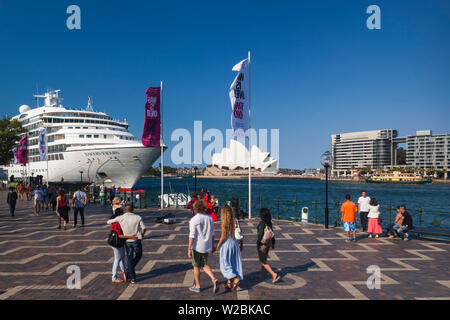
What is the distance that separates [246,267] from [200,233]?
272cm

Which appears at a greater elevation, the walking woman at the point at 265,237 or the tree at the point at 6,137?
the tree at the point at 6,137

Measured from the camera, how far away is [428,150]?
180 m

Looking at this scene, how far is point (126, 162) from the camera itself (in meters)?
38.0

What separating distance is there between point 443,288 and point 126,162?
36141 mm

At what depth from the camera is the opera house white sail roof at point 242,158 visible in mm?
181750

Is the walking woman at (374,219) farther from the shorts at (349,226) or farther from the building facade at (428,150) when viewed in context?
the building facade at (428,150)

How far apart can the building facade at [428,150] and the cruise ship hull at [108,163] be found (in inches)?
7130

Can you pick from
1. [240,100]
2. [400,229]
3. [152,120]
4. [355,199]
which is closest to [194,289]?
[400,229]

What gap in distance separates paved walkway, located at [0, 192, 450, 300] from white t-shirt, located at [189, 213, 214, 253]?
0.97m

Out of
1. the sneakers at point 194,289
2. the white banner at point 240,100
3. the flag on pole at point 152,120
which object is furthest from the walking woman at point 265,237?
the flag on pole at point 152,120

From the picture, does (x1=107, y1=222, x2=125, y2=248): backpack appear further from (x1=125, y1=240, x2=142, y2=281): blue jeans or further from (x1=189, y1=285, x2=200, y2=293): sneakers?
(x1=189, y1=285, x2=200, y2=293): sneakers

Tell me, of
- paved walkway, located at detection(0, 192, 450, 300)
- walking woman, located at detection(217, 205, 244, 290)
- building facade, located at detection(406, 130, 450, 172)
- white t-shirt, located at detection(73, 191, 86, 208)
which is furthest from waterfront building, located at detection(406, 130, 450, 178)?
walking woman, located at detection(217, 205, 244, 290)
